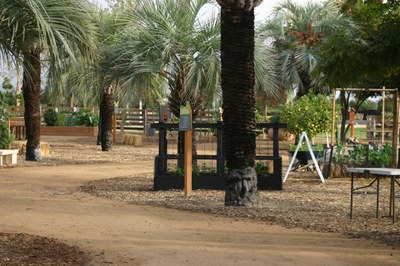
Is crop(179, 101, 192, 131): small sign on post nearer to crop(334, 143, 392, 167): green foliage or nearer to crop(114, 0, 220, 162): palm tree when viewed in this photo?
crop(114, 0, 220, 162): palm tree

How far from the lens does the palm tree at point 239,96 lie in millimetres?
11633

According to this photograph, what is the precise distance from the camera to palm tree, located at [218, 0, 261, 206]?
11.6 metres

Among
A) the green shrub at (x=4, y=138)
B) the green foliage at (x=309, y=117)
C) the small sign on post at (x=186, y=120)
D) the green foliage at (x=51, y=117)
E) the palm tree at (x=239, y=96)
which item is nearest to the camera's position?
the palm tree at (x=239, y=96)

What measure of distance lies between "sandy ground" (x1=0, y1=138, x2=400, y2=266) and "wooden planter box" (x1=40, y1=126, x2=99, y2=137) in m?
24.8

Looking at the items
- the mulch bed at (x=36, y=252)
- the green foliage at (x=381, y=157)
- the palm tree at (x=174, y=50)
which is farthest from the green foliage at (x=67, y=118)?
the mulch bed at (x=36, y=252)

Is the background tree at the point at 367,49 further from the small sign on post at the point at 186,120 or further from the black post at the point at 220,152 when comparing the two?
the small sign on post at the point at 186,120

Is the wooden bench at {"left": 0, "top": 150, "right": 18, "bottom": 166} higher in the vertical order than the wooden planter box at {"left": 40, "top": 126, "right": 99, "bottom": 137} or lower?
lower

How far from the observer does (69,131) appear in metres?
38.7

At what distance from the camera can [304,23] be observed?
31141 mm

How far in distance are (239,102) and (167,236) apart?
3.25m

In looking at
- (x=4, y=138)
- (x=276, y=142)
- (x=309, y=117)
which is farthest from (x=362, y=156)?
(x=4, y=138)

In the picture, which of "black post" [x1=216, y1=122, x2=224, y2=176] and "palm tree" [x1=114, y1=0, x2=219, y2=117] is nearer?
"black post" [x1=216, y1=122, x2=224, y2=176]

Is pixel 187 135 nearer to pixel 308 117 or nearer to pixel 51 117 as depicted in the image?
pixel 308 117

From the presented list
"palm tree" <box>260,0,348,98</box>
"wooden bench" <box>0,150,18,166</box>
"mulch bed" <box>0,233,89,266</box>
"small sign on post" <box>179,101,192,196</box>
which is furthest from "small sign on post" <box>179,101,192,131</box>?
"palm tree" <box>260,0,348,98</box>
